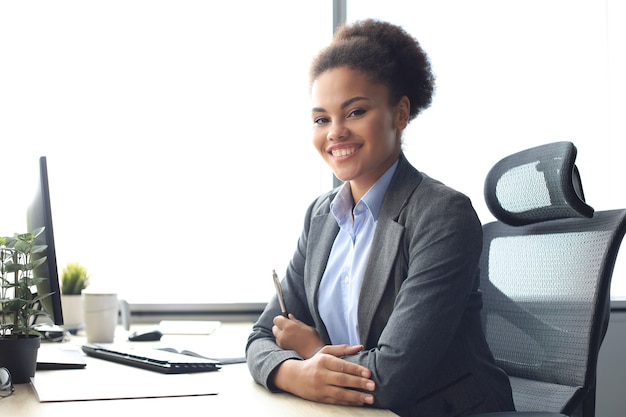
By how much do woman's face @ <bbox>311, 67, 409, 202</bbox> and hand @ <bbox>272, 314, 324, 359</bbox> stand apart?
1.19 feet

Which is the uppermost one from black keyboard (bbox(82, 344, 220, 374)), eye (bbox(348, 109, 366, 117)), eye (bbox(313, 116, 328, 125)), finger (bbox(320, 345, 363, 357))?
eye (bbox(348, 109, 366, 117))

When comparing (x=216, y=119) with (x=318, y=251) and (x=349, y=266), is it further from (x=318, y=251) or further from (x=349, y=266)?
(x=349, y=266)

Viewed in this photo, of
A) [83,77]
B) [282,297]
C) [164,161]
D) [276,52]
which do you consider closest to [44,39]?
[83,77]

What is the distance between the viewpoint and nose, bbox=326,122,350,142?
1.65 meters

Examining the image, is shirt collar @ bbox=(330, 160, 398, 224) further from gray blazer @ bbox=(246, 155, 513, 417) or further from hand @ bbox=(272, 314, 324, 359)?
hand @ bbox=(272, 314, 324, 359)

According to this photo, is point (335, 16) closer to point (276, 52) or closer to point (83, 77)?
point (276, 52)

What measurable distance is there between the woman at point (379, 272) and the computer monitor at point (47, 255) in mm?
443

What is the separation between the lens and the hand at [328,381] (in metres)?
1.28

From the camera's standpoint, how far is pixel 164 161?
2840 millimetres

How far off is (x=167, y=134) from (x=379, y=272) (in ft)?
5.18

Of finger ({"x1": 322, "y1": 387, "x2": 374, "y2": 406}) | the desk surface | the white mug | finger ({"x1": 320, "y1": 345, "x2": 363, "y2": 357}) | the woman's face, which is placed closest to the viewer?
the desk surface

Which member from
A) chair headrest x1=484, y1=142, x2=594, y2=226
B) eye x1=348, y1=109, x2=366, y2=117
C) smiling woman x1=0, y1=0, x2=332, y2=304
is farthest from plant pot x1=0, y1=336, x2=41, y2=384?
smiling woman x1=0, y1=0, x2=332, y2=304

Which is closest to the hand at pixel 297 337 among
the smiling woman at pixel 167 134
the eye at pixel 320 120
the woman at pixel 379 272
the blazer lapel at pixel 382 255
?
the woman at pixel 379 272

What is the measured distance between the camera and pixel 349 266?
163 centimetres
